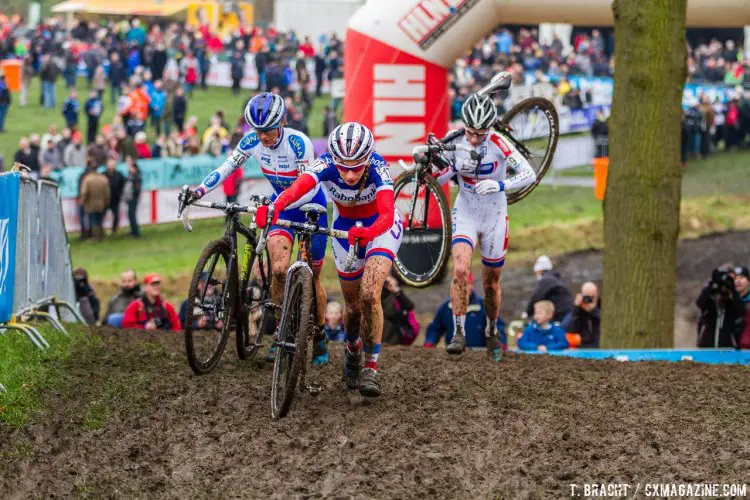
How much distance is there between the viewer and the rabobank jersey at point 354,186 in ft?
31.8

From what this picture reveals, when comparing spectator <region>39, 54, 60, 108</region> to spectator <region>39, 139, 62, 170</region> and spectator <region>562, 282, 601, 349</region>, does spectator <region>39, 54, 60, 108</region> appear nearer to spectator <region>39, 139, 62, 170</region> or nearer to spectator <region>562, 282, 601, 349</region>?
spectator <region>39, 139, 62, 170</region>

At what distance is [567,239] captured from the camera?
25.6 meters

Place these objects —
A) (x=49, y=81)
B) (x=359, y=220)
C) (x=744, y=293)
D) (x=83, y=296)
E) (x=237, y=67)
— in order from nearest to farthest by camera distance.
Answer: (x=359, y=220) < (x=744, y=293) < (x=83, y=296) < (x=49, y=81) < (x=237, y=67)

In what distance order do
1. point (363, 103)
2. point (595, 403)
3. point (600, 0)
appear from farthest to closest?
point (363, 103), point (600, 0), point (595, 403)

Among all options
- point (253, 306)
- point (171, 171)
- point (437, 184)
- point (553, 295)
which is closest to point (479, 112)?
point (437, 184)

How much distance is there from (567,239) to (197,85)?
20.1 m

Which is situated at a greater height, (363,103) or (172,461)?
(363,103)

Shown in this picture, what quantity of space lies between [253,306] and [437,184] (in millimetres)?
2184

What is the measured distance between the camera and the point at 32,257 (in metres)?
12.2

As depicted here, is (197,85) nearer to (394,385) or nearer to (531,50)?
(531,50)

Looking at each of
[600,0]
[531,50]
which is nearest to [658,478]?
[600,0]

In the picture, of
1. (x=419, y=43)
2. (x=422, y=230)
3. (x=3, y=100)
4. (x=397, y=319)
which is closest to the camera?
(x=422, y=230)

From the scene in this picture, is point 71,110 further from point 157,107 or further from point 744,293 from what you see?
point 744,293

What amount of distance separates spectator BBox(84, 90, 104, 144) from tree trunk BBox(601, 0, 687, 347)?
19.9 m
